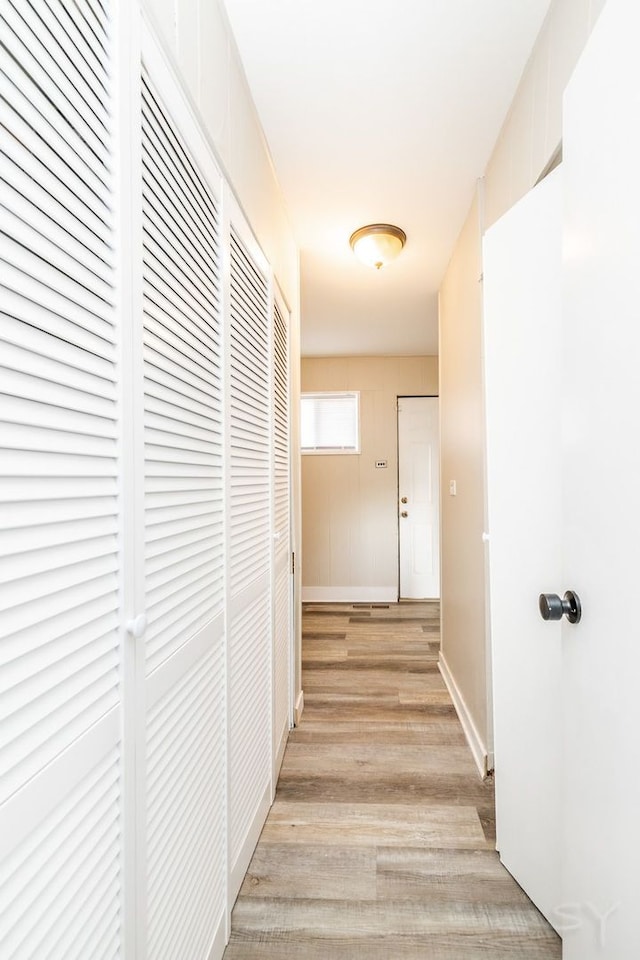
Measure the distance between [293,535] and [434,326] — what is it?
267cm

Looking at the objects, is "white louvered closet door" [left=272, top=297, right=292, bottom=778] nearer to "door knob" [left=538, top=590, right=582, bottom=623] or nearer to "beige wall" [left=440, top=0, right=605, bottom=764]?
"beige wall" [left=440, top=0, right=605, bottom=764]

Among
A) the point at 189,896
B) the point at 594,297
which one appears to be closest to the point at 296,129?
the point at 594,297

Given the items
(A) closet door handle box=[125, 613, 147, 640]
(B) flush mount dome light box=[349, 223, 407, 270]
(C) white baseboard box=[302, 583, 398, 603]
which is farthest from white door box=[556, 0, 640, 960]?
(C) white baseboard box=[302, 583, 398, 603]

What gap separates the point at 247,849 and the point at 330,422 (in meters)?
4.57

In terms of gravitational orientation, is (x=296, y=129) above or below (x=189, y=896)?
above

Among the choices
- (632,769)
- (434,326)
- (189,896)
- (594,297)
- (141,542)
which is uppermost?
(434,326)

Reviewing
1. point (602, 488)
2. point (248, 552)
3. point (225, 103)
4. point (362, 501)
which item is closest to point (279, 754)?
point (248, 552)

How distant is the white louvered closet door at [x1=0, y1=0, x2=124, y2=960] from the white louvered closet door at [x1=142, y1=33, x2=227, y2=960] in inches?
6.6

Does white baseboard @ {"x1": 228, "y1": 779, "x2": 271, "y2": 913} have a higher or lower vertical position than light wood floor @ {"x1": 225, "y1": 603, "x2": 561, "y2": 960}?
higher

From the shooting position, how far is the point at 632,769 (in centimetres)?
83

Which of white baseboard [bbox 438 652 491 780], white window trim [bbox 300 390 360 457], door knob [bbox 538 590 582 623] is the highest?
white window trim [bbox 300 390 360 457]

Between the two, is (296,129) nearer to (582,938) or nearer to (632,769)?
(632,769)

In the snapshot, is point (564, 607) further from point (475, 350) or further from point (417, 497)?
point (417, 497)

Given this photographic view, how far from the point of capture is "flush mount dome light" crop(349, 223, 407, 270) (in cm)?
299
